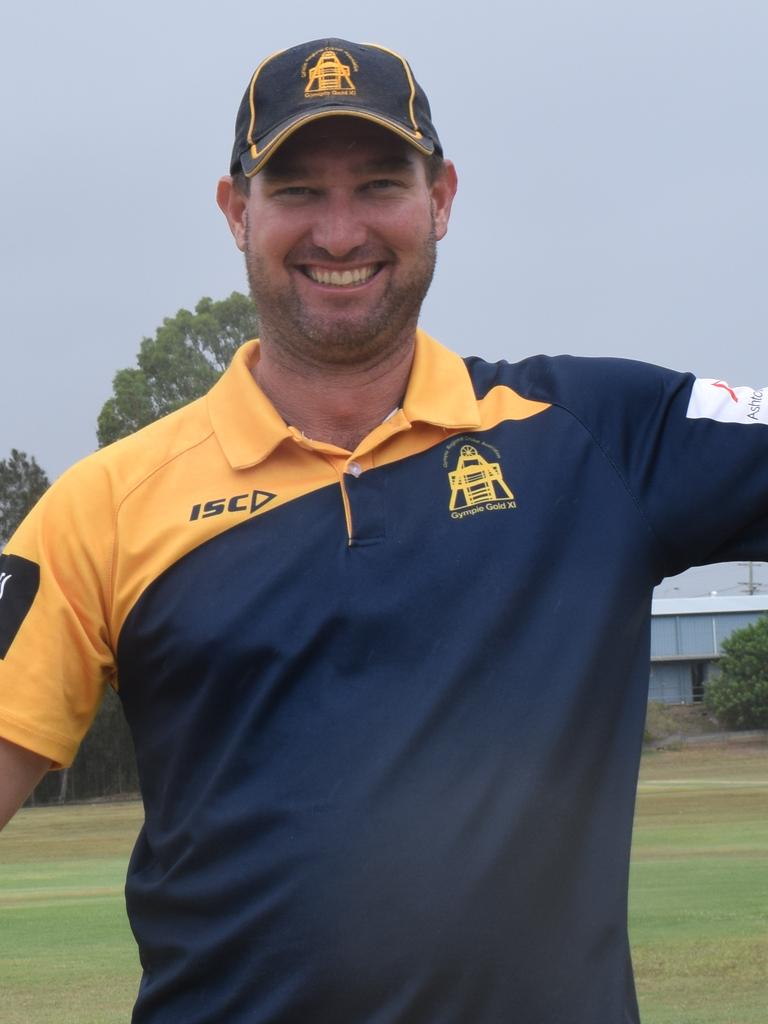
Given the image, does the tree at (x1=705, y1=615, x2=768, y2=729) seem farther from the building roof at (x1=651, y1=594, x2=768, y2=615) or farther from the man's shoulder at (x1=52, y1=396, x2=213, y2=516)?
the man's shoulder at (x1=52, y1=396, x2=213, y2=516)

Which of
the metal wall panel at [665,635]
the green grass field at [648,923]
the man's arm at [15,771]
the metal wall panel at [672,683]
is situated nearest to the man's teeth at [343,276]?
the man's arm at [15,771]

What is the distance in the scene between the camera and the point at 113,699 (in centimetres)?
3903

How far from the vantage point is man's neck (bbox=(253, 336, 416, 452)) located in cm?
290

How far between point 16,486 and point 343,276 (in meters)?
49.3

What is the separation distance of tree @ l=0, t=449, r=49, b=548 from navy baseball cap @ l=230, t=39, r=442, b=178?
4817 cm

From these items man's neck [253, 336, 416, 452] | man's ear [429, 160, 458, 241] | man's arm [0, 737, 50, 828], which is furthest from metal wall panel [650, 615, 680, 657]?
man's arm [0, 737, 50, 828]

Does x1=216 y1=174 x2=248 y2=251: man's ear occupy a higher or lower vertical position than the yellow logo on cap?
lower

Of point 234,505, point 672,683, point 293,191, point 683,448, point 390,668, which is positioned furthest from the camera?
point 672,683

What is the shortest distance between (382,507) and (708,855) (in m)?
15.5

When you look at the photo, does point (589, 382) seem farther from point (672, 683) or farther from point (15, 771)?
point (672, 683)

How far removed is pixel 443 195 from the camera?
9.96 ft

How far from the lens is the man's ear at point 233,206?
9.84ft

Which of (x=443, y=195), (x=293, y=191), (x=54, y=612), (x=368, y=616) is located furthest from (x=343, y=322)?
(x=54, y=612)

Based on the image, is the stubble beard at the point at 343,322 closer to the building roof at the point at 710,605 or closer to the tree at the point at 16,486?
the tree at the point at 16,486
